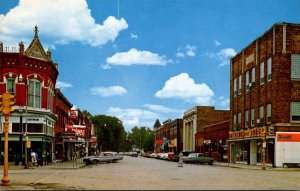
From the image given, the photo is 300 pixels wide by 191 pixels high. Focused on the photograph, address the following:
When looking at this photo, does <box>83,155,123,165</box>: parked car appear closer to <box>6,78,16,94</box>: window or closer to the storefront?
<box>6,78,16,94</box>: window

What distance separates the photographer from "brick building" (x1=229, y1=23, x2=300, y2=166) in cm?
5134


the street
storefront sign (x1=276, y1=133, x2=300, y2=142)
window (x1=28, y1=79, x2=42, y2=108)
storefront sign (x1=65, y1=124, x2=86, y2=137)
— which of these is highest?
window (x1=28, y1=79, x2=42, y2=108)

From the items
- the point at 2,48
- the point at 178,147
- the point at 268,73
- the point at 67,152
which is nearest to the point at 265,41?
the point at 268,73

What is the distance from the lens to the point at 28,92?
49969 mm

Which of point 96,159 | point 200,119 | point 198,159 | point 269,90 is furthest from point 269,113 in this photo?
point 200,119

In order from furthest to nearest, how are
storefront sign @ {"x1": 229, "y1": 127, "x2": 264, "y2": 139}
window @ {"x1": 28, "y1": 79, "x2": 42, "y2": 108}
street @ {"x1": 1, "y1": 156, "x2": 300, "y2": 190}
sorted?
storefront sign @ {"x1": 229, "y1": 127, "x2": 264, "y2": 139} < window @ {"x1": 28, "y1": 79, "x2": 42, "y2": 108} < street @ {"x1": 1, "y1": 156, "x2": 300, "y2": 190}

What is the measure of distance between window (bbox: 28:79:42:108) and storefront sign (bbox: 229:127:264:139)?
920 inches

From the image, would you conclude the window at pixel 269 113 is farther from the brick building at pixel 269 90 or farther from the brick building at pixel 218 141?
the brick building at pixel 218 141

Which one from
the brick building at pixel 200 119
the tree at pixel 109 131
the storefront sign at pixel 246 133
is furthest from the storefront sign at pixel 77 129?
the tree at pixel 109 131

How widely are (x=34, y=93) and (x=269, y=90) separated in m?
24.4

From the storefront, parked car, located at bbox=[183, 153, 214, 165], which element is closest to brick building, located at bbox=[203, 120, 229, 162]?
the storefront

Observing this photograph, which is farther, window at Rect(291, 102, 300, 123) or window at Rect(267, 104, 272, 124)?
window at Rect(267, 104, 272, 124)

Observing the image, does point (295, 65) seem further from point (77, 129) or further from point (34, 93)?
point (77, 129)

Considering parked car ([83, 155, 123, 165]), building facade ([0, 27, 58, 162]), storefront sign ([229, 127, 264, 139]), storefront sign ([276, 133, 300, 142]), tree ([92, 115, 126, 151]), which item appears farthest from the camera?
tree ([92, 115, 126, 151])
